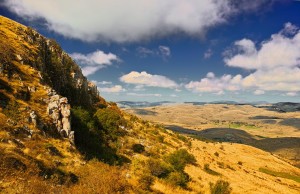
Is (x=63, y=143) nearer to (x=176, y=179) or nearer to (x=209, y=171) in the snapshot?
(x=176, y=179)

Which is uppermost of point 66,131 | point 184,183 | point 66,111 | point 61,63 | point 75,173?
point 61,63

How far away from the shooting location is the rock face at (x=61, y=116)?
2387 centimetres

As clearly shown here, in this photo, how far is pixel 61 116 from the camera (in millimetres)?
25094

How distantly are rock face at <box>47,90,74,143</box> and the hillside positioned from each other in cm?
9

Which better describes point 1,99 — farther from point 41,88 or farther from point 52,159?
point 52,159

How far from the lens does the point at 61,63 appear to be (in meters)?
41.3

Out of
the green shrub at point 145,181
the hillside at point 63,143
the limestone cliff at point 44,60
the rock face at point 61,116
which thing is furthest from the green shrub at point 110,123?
the green shrub at point 145,181

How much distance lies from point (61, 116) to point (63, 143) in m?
3.42

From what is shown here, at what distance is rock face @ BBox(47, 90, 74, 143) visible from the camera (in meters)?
23.9

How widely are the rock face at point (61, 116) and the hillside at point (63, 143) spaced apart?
86mm

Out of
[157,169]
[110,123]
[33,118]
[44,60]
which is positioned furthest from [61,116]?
[44,60]

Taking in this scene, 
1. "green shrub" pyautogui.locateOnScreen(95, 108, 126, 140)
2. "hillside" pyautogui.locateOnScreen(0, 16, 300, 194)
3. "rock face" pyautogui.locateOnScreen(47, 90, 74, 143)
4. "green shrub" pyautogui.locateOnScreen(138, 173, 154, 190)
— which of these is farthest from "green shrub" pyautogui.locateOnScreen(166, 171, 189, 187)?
"green shrub" pyautogui.locateOnScreen(95, 108, 126, 140)

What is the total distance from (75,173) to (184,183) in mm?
12478

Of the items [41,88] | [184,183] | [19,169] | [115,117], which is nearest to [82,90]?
[115,117]
